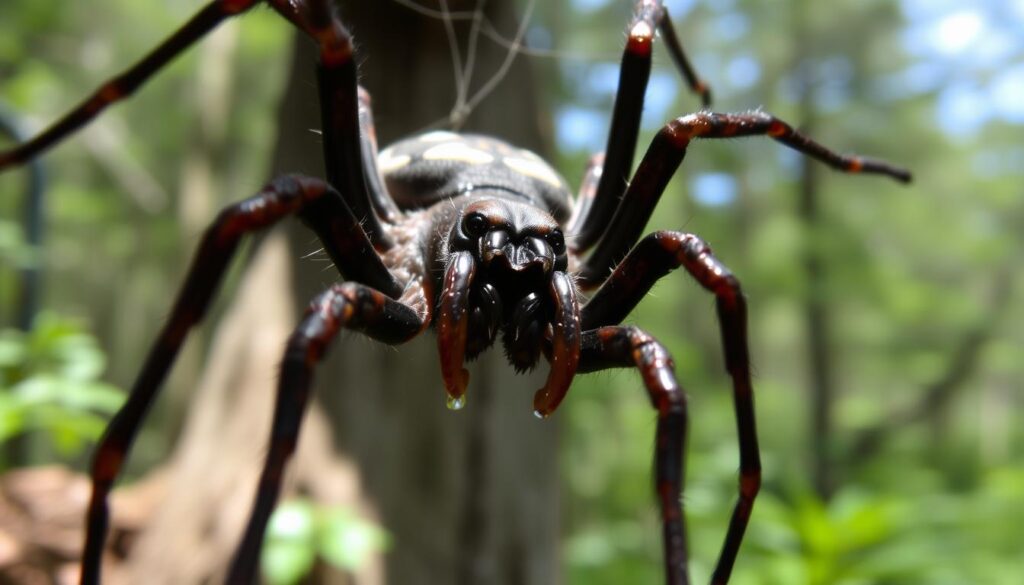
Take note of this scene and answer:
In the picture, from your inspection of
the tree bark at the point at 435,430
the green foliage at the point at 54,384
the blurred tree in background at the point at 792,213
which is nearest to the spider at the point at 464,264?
the tree bark at the point at 435,430

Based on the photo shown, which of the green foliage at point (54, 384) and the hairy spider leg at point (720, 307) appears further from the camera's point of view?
the green foliage at point (54, 384)

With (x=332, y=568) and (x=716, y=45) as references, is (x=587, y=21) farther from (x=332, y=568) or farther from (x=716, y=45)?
(x=332, y=568)

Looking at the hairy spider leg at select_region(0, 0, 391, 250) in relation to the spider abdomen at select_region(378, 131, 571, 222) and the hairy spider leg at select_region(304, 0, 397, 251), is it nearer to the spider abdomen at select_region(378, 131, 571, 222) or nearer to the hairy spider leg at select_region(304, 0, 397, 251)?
the hairy spider leg at select_region(304, 0, 397, 251)

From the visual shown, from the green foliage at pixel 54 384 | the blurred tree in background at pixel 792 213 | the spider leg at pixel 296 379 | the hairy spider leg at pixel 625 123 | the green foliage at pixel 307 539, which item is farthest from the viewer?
the blurred tree in background at pixel 792 213

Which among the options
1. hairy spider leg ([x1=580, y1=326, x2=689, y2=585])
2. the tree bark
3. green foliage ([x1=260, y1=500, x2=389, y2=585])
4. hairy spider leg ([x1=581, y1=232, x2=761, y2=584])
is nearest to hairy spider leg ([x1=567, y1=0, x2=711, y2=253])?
hairy spider leg ([x1=581, y1=232, x2=761, y2=584])

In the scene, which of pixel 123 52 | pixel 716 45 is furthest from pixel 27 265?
pixel 123 52

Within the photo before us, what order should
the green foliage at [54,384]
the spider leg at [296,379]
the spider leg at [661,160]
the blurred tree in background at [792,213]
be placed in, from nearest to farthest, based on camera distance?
the spider leg at [296,379] → the spider leg at [661,160] → the green foliage at [54,384] → the blurred tree in background at [792,213]

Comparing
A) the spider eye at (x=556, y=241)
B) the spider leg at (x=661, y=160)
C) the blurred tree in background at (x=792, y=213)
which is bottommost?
the spider eye at (x=556, y=241)

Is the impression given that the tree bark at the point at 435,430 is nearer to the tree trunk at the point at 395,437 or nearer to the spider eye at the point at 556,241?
the tree trunk at the point at 395,437
